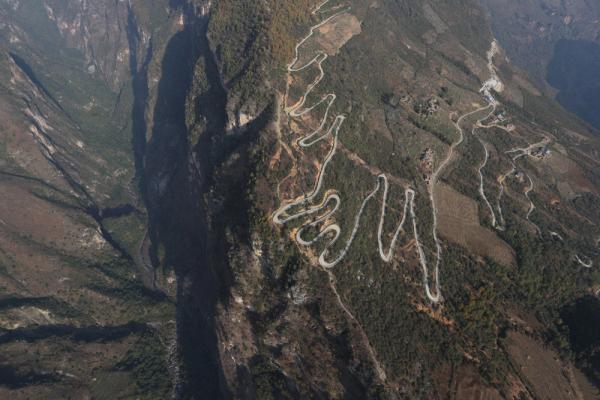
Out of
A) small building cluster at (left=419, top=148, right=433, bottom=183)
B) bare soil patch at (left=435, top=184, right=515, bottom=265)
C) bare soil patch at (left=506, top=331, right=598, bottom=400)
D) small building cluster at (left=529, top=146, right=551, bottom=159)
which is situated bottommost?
bare soil patch at (left=506, top=331, right=598, bottom=400)

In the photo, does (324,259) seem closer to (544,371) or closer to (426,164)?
(426,164)

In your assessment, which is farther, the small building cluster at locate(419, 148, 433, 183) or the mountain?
the small building cluster at locate(419, 148, 433, 183)

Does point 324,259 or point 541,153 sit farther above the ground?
point 541,153

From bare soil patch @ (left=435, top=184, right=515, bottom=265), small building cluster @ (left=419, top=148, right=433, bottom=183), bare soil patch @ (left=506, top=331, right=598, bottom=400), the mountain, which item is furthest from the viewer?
small building cluster @ (left=419, top=148, right=433, bottom=183)

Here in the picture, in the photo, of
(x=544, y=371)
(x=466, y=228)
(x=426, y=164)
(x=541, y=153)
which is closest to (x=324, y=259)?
(x=466, y=228)

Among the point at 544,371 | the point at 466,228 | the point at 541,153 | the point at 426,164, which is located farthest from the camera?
the point at 541,153

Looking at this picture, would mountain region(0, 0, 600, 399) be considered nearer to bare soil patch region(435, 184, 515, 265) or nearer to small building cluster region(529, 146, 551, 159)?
bare soil patch region(435, 184, 515, 265)

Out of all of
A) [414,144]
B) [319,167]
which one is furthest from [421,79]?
[319,167]

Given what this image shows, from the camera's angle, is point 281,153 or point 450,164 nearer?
point 281,153

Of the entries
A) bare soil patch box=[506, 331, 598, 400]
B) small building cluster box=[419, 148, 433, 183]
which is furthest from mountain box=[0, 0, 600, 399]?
small building cluster box=[419, 148, 433, 183]

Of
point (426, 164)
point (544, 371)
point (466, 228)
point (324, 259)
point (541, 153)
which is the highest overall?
point (426, 164)

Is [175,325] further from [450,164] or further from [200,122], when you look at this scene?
[450,164]
